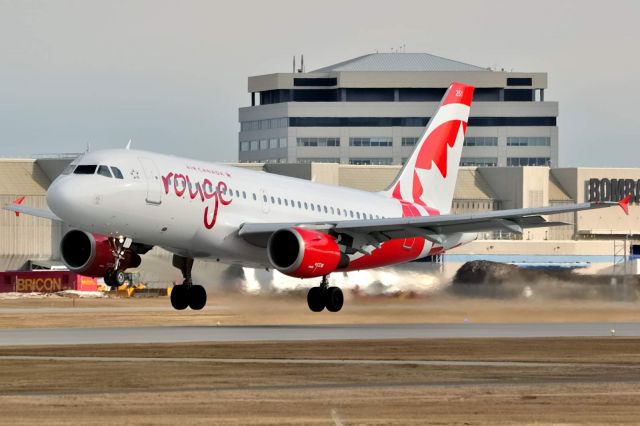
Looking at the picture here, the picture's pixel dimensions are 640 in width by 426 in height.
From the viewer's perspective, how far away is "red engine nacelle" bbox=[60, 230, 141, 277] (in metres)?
54.3

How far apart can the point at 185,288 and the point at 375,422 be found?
33.4 meters

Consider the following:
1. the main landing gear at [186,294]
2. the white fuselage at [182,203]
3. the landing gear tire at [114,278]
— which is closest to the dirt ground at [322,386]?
the landing gear tire at [114,278]

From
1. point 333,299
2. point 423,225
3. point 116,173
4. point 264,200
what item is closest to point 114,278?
point 116,173

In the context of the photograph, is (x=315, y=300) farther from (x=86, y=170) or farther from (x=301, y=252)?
(x=86, y=170)

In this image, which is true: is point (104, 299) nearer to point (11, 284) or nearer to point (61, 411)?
point (11, 284)

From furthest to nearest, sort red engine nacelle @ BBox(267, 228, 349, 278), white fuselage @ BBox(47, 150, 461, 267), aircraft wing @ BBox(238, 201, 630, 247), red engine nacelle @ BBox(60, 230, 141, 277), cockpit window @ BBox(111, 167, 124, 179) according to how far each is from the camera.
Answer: aircraft wing @ BBox(238, 201, 630, 247) < red engine nacelle @ BBox(60, 230, 141, 277) < red engine nacelle @ BBox(267, 228, 349, 278) < cockpit window @ BBox(111, 167, 124, 179) < white fuselage @ BBox(47, 150, 461, 267)

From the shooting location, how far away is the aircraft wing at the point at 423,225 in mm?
54844

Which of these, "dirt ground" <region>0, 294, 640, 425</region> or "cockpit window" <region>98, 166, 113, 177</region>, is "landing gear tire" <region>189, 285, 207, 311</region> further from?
"dirt ground" <region>0, 294, 640, 425</region>

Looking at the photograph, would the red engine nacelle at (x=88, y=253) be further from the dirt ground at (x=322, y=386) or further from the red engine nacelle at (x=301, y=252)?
the dirt ground at (x=322, y=386)

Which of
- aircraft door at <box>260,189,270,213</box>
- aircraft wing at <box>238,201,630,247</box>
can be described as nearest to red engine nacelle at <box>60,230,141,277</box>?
aircraft wing at <box>238,201,630,247</box>

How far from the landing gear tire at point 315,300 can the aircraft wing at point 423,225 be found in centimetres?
263

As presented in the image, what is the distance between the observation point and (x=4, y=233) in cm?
12800

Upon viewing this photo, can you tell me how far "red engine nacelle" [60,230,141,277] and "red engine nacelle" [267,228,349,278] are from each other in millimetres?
5180

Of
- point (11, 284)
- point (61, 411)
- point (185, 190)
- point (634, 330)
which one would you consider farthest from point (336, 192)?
point (11, 284)
